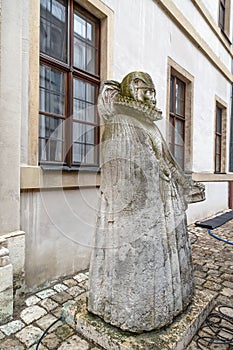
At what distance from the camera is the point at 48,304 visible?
2.58 meters

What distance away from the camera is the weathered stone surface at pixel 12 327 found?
214 cm

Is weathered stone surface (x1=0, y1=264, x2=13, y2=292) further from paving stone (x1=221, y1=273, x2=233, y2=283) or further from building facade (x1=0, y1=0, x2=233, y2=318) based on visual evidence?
paving stone (x1=221, y1=273, x2=233, y2=283)

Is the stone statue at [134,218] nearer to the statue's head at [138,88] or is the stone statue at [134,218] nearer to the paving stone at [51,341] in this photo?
the statue's head at [138,88]

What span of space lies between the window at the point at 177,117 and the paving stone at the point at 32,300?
4023 millimetres

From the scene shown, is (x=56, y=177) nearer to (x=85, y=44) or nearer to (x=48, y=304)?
(x=48, y=304)

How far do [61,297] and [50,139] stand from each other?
6.20 ft

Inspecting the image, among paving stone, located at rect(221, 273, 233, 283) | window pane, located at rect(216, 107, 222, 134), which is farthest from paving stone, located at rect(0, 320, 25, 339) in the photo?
window pane, located at rect(216, 107, 222, 134)

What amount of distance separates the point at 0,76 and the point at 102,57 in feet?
6.13

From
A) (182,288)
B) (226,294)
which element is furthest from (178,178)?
(226,294)

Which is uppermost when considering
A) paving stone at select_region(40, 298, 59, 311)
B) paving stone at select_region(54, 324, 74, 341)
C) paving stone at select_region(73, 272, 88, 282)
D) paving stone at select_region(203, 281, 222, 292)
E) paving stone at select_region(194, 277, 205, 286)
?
paving stone at select_region(54, 324, 74, 341)

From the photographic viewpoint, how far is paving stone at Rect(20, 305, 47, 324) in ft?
7.61

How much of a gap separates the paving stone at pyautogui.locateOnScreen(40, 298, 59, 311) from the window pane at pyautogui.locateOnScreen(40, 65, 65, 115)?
220 centimetres

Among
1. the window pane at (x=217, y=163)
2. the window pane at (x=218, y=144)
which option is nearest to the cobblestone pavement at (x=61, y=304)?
the window pane at (x=217, y=163)

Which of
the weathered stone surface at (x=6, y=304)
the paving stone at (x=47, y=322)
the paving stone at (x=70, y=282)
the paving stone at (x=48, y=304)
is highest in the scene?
the weathered stone surface at (x=6, y=304)
